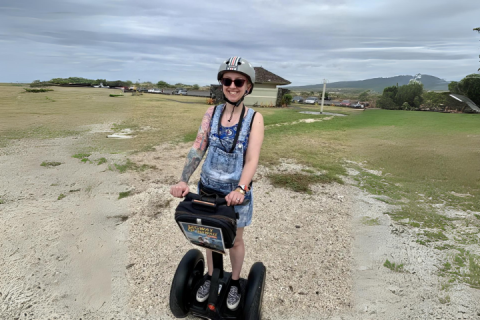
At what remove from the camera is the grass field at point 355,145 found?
557 cm

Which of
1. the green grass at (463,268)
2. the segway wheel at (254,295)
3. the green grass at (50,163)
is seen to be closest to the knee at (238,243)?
the segway wheel at (254,295)

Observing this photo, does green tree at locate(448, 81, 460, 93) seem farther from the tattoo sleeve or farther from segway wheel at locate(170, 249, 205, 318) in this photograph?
segway wheel at locate(170, 249, 205, 318)

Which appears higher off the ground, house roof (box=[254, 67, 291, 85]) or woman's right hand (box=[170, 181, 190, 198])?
house roof (box=[254, 67, 291, 85])

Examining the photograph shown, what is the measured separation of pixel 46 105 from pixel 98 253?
16173mm

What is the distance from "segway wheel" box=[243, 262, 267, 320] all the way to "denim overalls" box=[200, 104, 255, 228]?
0.61 metres

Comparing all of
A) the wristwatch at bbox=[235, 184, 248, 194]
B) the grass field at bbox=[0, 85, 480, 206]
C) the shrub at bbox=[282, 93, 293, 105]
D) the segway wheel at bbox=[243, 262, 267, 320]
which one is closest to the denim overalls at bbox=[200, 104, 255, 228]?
the wristwatch at bbox=[235, 184, 248, 194]

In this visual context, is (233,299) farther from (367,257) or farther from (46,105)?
(46,105)

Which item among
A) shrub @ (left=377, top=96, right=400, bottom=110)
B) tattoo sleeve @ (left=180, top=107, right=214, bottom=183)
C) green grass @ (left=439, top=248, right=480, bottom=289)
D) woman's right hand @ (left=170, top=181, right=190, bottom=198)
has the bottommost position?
green grass @ (left=439, top=248, right=480, bottom=289)

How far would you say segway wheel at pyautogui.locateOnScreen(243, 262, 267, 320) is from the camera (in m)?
2.25

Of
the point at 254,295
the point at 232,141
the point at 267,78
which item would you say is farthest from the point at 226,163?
the point at 267,78

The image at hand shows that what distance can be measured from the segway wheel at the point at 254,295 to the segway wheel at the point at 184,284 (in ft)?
1.86

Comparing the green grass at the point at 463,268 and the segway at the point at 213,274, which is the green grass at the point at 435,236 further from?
the segway at the point at 213,274

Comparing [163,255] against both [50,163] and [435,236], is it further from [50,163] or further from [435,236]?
[50,163]

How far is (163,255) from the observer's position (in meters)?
3.50
